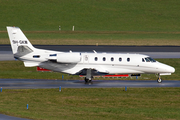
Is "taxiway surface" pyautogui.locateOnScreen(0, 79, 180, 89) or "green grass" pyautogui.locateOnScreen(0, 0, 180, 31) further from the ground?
"green grass" pyautogui.locateOnScreen(0, 0, 180, 31)

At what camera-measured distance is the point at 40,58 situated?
1447 inches

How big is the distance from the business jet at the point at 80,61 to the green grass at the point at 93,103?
4.61 metres

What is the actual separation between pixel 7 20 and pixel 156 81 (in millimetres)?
83223

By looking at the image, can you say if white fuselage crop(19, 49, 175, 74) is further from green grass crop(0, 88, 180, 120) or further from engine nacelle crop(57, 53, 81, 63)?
green grass crop(0, 88, 180, 120)

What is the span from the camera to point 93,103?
27.2m

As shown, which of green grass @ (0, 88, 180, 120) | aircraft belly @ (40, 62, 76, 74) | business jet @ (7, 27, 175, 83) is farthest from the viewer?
aircraft belly @ (40, 62, 76, 74)

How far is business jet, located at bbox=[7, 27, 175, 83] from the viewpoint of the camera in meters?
36.8

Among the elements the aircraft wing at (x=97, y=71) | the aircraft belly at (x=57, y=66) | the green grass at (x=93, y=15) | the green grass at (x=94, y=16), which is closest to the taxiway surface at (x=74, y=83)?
the aircraft wing at (x=97, y=71)

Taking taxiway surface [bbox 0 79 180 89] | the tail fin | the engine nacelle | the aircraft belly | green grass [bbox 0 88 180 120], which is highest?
the tail fin

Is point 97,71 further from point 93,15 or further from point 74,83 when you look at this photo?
point 93,15

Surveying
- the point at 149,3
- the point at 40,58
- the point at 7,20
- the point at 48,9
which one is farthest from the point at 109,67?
the point at 149,3

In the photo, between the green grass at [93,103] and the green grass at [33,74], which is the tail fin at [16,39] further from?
the green grass at [93,103]

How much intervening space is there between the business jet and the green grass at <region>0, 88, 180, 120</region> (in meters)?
4.61

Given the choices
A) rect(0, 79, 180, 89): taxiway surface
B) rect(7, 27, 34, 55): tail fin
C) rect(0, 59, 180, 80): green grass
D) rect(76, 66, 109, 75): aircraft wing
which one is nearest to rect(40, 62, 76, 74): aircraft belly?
rect(76, 66, 109, 75): aircraft wing
